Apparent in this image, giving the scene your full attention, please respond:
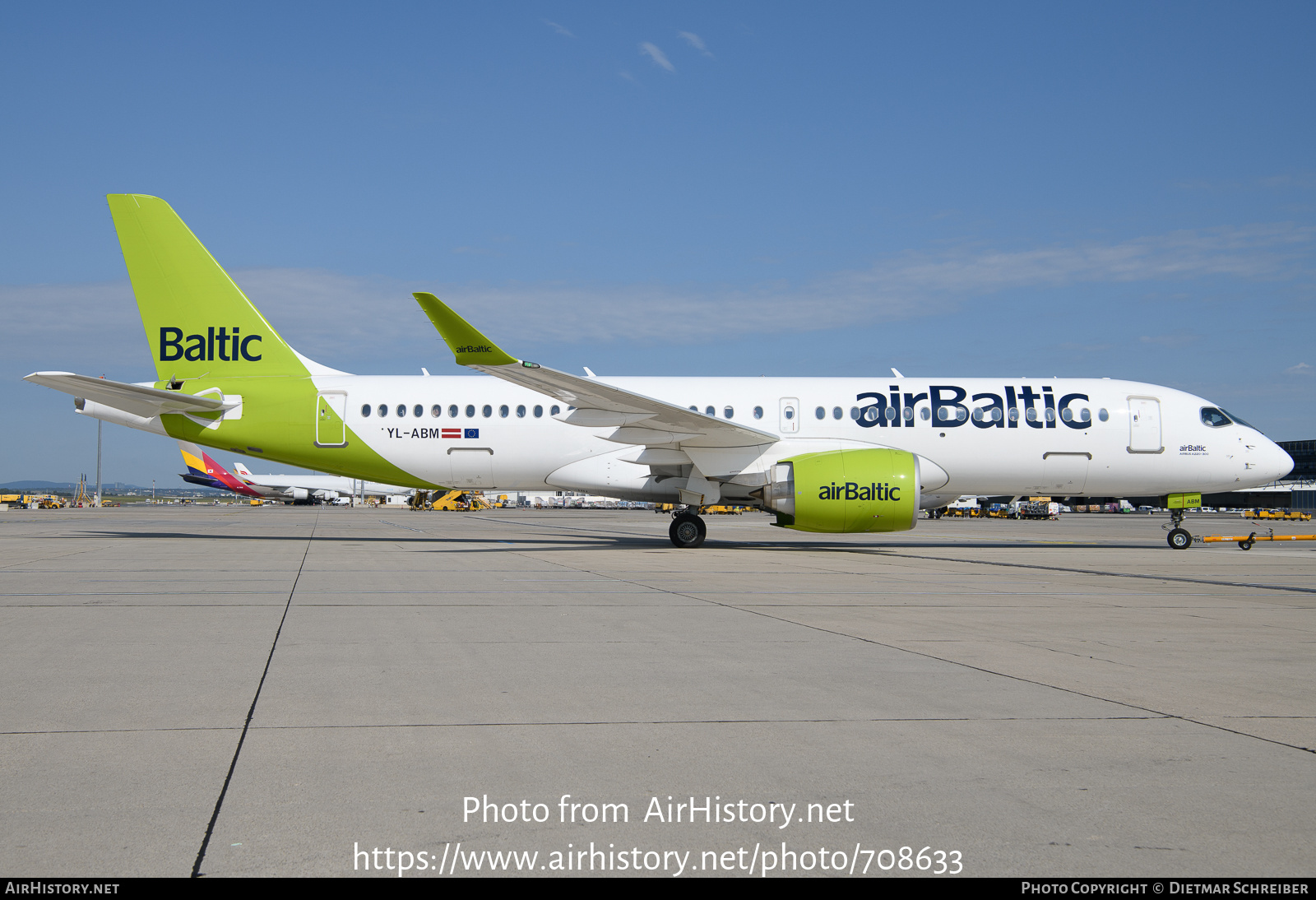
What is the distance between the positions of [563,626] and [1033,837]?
16.4 feet

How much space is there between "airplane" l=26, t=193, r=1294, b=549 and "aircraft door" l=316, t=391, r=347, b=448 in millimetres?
39

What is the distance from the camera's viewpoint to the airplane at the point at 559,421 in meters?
19.2

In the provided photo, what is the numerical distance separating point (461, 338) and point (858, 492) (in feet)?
24.7

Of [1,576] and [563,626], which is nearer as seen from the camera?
[563,626]

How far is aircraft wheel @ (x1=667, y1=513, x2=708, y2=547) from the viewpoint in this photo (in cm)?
1872

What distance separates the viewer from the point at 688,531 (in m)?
18.7

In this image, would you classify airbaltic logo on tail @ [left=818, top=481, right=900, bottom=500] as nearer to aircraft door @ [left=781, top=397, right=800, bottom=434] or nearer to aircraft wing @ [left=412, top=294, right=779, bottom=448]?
Result: aircraft wing @ [left=412, top=294, right=779, bottom=448]

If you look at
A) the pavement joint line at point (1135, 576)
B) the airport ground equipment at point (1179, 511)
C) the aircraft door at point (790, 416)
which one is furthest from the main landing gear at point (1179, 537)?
the aircraft door at point (790, 416)

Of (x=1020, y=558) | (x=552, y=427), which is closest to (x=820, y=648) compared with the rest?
(x=1020, y=558)

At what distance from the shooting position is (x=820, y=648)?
6543 millimetres

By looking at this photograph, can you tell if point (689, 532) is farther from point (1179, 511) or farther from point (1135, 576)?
point (1179, 511)

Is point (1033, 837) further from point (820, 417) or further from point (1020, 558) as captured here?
point (820, 417)

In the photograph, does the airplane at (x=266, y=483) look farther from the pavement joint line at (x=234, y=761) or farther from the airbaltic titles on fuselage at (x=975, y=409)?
the pavement joint line at (x=234, y=761)

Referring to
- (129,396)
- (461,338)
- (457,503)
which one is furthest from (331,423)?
(457,503)
